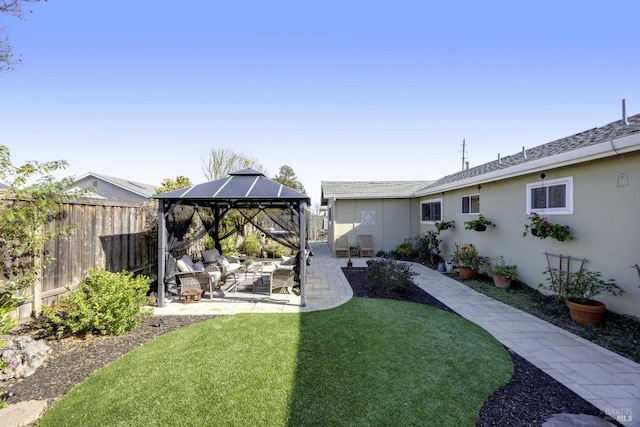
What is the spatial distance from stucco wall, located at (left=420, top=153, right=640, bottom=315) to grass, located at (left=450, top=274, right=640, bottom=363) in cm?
23

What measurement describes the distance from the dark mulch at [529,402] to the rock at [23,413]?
424cm

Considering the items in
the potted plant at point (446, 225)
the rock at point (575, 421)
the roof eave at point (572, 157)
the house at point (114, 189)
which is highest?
the house at point (114, 189)

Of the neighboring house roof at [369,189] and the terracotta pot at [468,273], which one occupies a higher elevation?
the neighboring house roof at [369,189]

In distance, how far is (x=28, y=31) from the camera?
5.64 meters

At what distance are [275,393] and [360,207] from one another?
37.5ft

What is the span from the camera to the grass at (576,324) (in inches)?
164

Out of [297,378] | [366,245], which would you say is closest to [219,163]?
[366,245]

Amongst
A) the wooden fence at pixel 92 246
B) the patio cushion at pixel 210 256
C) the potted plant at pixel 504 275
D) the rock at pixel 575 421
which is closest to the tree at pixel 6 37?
the wooden fence at pixel 92 246

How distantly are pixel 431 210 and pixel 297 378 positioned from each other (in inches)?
438

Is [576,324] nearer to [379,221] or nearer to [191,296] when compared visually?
[191,296]

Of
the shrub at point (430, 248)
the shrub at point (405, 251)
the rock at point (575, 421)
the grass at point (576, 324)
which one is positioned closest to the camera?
the rock at point (575, 421)

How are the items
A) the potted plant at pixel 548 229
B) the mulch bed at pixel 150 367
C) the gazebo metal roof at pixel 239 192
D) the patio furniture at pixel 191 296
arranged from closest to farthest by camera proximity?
the mulch bed at pixel 150 367, the potted plant at pixel 548 229, the gazebo metal roof at pixel 239 192, the patio furniture at pixel 191 296

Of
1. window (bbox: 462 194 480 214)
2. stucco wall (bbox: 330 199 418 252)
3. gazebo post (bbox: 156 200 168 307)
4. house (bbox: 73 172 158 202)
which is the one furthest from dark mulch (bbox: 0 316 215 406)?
house (bbox: 73 172 158 202)

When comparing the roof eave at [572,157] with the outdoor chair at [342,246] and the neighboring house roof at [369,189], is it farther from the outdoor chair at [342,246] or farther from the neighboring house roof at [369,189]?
the outdoor chair at [342,246]
